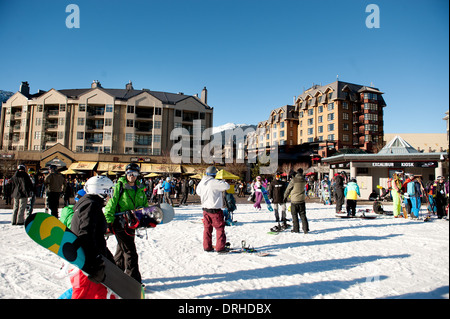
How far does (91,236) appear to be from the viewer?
2.48m

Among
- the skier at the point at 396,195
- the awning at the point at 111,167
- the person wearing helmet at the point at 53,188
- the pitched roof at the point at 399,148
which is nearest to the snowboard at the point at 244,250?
the person wearing helmet at the point at 53,188

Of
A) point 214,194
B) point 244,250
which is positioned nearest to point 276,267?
point 244,250

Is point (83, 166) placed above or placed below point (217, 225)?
above

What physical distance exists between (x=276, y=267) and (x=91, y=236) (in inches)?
124

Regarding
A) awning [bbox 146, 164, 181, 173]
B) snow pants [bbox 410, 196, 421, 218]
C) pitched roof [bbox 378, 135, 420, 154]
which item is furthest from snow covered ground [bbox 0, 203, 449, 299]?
awning [bbox 146, 164, 181, 173]

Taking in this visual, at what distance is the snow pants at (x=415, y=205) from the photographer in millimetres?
9547

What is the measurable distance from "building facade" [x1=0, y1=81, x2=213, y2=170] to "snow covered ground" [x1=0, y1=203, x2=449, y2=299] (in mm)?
34590

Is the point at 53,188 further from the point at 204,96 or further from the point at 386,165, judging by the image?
the point at 204,96

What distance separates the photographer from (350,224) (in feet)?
28.6

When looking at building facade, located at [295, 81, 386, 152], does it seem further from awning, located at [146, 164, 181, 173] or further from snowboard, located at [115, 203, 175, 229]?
snowboard, located at [115, 203, 175, 229]

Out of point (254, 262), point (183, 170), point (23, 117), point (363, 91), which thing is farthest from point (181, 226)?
point (363, 91)

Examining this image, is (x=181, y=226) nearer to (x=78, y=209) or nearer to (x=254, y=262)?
(x=254, y=262)

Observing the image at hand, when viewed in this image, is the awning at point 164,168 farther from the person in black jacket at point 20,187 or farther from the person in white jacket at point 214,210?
the person in white jacket at point 214,210

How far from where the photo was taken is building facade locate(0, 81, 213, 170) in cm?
4044
